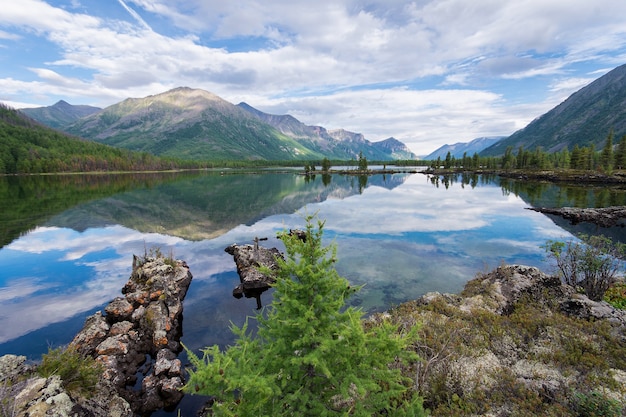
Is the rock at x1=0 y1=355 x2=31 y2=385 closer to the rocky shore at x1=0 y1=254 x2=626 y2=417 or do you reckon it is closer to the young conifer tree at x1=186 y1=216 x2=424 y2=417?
the rocky shore at x1=0 y1=254 x2=626 y2=417

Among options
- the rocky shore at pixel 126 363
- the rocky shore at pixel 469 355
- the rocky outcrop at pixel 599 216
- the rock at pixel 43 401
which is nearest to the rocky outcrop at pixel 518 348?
the rocky shore at pixel 469 355

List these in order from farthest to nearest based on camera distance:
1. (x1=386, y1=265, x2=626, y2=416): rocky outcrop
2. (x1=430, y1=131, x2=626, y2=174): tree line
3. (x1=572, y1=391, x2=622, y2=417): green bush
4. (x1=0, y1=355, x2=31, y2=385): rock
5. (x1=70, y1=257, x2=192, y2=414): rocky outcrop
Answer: (x1=430, y1=131, x2=626, y2=174): tree line < (x1=70, y1=257, x2=192, y2=414): rocky outcrop < (x1=0, y1=355, x2=31, y2=385): rock < (x1=386, y1=265, x2=626, y2=416): rocky outcrop < (x1=572, y1=391, x2=622, y2=417): green bush

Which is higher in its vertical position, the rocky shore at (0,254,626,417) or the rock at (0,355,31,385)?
the rock at (0,355,31,385)

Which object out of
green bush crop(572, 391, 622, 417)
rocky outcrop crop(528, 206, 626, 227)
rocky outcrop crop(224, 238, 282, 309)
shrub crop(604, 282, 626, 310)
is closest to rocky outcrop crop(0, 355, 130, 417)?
rocky outcrop crop(224, 238, 282, 309)

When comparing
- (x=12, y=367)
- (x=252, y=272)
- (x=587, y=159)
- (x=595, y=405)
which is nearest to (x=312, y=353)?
(x=595, y=405)

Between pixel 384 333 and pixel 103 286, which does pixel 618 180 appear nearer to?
pixel 384 333

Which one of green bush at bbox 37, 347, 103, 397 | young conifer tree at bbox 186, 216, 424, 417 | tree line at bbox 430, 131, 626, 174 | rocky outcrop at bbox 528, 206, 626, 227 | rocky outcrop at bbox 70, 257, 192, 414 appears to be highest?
tree line at bbox 430, 131, 626, 174

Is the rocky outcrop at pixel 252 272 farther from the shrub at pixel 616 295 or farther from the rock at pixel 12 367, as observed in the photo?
the shrub at pixel 616 295

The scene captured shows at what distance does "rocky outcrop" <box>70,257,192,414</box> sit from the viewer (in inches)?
666

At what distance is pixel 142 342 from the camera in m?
21.6

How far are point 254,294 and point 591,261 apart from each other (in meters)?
32.7

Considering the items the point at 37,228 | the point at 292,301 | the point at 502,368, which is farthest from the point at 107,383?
the point at 37,228

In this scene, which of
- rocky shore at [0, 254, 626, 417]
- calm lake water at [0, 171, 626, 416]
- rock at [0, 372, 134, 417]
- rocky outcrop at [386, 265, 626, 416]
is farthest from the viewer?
calm lake water at [0, 171, 626, 416]

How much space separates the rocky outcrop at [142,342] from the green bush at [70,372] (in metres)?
2.85
